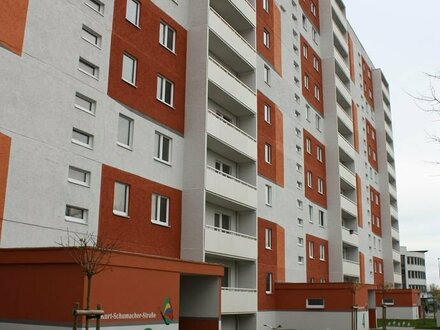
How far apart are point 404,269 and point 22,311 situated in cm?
12903

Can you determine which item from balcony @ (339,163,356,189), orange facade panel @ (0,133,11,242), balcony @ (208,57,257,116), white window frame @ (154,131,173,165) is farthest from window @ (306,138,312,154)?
orange facade panel @ (0,133,11,242)

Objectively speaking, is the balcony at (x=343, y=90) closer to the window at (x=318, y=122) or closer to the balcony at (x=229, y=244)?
the window at (x=318, y=122)

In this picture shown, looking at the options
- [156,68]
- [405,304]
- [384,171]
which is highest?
[384,171]

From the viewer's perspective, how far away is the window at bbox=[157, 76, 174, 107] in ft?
88.3

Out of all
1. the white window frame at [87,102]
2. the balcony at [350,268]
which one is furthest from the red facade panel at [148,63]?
the balcony at [350,268]

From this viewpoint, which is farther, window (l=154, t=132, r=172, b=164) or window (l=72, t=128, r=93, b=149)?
window (l=154, t=132, r=172, b=164)

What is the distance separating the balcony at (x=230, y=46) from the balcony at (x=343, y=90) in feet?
68.4

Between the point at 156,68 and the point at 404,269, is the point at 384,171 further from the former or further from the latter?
the point at 404,269

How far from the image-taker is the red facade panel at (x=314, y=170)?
45750 millimetres

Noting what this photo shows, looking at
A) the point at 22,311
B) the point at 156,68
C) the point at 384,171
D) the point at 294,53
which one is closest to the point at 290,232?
the point at 294,53

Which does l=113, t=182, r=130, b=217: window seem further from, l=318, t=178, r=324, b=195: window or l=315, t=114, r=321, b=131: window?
l=315, t=114, r=321, b=131: window

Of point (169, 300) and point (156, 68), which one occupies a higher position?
point (156, 68)

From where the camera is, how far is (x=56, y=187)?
778 inches

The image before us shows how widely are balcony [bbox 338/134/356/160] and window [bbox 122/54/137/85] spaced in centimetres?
3025
